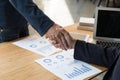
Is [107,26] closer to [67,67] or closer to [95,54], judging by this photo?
[95,54]

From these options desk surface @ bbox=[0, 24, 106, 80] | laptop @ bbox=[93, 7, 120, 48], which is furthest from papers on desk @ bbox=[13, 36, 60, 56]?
laptop @ bbox=[93, 7, 120, 48]

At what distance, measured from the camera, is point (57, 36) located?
1293mm

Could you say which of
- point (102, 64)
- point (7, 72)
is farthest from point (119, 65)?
point (7, 72)

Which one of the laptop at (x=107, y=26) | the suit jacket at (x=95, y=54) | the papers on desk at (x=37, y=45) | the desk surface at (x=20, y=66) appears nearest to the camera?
the desk surface at (x=20, y=66)

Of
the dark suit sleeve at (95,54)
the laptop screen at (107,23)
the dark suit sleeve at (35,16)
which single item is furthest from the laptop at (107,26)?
the dark suit sleeve at (35,16)

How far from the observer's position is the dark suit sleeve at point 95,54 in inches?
48.8

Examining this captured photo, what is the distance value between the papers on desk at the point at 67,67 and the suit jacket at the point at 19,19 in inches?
6.7

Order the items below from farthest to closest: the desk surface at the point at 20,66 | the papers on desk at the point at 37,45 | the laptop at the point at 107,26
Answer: the laptop at the point at 107,26, the papers on desk at the point at 37,45, the desk surface at the point at 20,66

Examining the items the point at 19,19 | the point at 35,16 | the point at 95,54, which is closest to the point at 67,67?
the point at 95,54

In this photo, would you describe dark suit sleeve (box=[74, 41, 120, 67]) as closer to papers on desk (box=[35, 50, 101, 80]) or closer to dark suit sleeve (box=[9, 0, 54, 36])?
papers on desk (box=[35, 50, 101, 80])

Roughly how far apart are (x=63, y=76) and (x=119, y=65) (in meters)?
0.31

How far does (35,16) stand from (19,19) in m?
0.31

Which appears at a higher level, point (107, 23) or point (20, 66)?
point (107, 23)

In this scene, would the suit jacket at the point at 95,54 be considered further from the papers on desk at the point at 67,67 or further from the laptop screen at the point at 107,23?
the laptop screen at the point at 107,23
